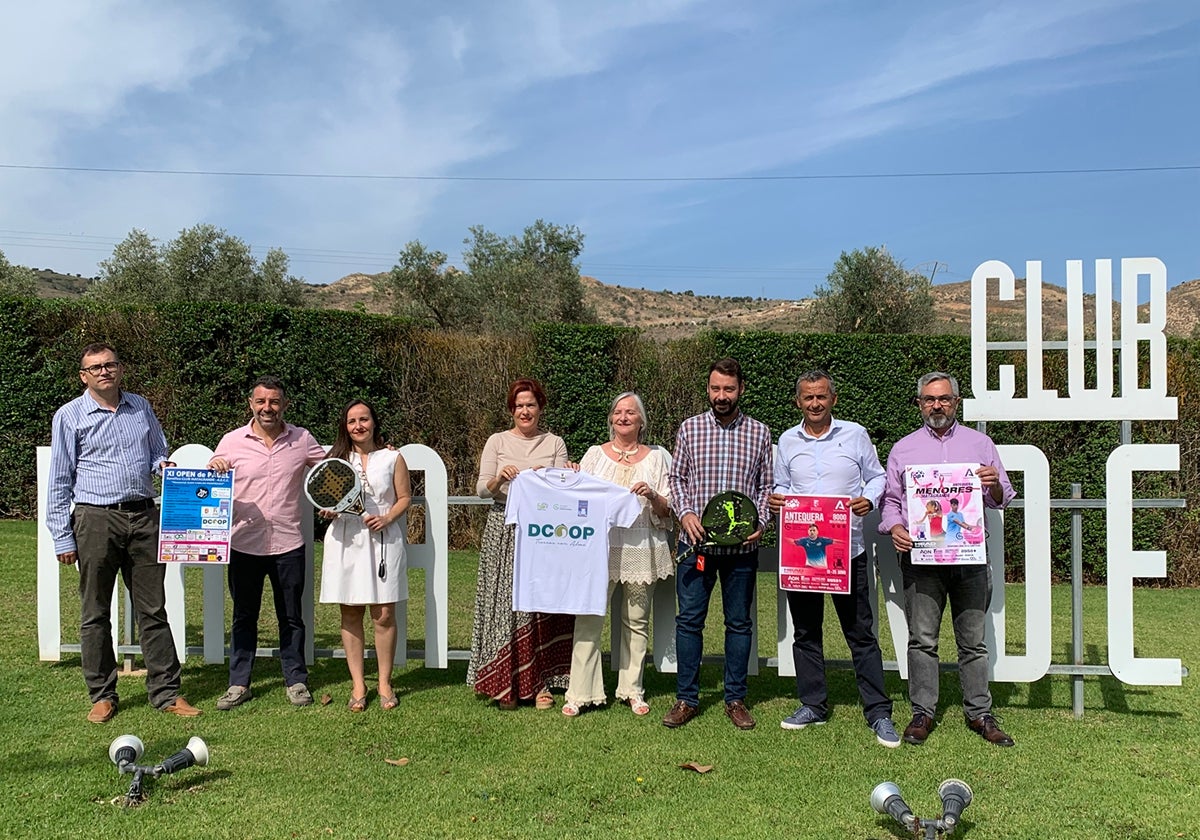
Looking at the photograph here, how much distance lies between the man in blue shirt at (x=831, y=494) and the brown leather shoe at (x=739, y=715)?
7.3 inches

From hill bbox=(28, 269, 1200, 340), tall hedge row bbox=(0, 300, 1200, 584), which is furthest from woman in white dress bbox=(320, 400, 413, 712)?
hill bbox=(28, 269, 1200, 340)

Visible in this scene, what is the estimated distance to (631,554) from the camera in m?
4.95

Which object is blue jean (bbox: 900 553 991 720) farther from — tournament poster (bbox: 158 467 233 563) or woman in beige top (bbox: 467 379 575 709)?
tournament poster (bbox: 158 467 233 563)

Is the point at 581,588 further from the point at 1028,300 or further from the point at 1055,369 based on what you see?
the point at 1055,369

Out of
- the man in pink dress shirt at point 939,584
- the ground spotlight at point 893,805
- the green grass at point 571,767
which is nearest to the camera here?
the ground spotlight at point 893,805

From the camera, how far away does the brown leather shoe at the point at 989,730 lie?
179 inches

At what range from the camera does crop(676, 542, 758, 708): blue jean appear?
4754 mm

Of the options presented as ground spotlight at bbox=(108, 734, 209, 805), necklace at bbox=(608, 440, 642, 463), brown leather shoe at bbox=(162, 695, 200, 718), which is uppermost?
necklace at bbox=(608, 440, 642, 463)

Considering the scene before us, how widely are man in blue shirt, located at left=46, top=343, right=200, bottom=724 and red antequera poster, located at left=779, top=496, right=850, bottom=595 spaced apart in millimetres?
3320

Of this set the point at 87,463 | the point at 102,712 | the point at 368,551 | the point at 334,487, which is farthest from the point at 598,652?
the point at 87,463

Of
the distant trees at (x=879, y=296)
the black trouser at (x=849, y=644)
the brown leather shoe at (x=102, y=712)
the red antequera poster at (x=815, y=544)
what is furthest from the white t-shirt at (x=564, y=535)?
the distant trees at (x=879, y=296)

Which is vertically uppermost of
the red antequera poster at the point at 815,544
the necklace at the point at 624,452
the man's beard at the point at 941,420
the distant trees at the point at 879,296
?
the distant trees at the point at 879,296

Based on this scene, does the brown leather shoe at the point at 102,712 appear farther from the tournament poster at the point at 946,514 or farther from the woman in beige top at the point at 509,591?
the tournament poster at the point at 946,514

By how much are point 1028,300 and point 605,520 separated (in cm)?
280
